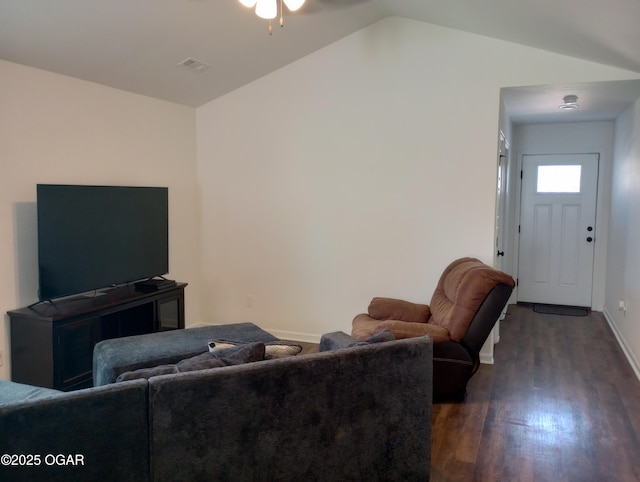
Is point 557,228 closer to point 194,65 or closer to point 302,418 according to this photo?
point 194,65

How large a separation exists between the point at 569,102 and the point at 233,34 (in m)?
3.03

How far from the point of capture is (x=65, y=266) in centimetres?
338

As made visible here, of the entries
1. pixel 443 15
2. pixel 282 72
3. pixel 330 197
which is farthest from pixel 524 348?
pixel 282 72

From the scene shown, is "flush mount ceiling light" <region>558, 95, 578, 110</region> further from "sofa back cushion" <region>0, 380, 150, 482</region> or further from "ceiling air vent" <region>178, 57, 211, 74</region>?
"sofa back cushion" <region>0, 380, 150, 482</region>

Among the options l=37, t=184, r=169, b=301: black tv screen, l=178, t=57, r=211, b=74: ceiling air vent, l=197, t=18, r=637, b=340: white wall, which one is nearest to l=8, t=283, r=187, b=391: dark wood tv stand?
l=37, t=184, r=169, b=301: black tv screen

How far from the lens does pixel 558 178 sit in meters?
6.18

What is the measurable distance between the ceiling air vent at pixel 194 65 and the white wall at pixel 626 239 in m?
3.62

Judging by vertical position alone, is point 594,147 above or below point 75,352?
above

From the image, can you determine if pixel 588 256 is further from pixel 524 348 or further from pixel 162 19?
pixel 162 19

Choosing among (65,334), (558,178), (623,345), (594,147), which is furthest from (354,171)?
(594,147)

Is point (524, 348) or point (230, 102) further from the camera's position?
point (230, 102)

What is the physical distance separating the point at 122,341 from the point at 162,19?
2086 millimetres

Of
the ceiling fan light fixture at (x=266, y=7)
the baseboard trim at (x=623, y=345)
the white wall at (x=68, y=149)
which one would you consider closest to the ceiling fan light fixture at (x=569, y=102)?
the baseboard trim at (x=623, y=345)

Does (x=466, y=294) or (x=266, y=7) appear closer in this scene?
(x=266, y=7)
